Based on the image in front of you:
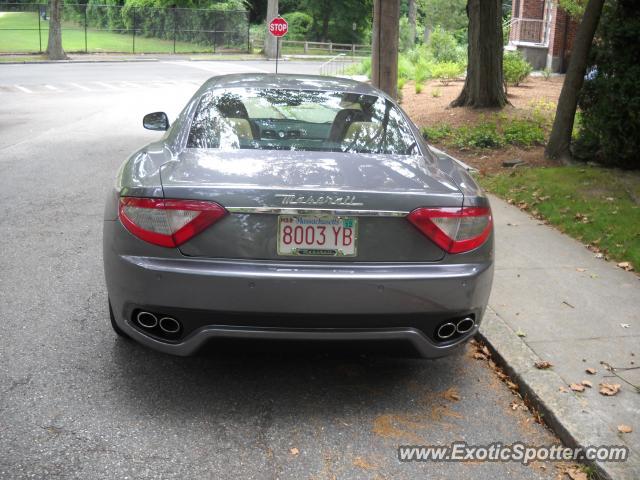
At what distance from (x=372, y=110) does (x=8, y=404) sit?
8.95 ft

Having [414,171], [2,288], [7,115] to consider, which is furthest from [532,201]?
[7,115]

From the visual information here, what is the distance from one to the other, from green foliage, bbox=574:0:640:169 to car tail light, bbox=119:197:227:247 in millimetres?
6844

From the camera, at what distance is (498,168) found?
36.9 ft

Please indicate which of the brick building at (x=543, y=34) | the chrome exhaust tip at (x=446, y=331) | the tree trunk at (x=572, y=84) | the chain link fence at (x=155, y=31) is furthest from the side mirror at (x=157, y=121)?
the chain link fence at (x=155, y=31)

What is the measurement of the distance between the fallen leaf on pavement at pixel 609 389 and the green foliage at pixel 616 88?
18.3 feet

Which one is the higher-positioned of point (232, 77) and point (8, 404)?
Answer: point (232, 77)

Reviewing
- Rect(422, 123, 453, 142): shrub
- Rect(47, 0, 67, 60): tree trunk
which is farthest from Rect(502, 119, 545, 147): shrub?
Rect(47, 0, 67, 60): tree trunk

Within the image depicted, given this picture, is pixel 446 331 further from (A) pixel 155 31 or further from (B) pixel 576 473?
(A) pixel 155 31

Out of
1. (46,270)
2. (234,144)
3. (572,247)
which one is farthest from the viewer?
(572,247)

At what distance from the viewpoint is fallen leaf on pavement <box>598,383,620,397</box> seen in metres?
4.22

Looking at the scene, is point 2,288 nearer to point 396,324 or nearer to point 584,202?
point 396,324

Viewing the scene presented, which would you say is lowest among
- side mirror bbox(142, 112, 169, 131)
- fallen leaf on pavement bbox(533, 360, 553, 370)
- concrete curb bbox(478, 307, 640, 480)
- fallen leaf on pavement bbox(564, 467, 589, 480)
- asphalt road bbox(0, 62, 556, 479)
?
fallen leaf on pavement bbox(564, 467, 589, 480)

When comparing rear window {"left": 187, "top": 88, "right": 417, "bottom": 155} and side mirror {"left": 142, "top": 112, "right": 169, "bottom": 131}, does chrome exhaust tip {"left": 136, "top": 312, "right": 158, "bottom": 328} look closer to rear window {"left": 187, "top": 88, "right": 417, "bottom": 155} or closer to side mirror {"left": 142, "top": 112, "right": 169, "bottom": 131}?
rear window {"left": 187, "top": 88, "right": 417, "bottom": 155}

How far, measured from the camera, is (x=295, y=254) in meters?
3.73
